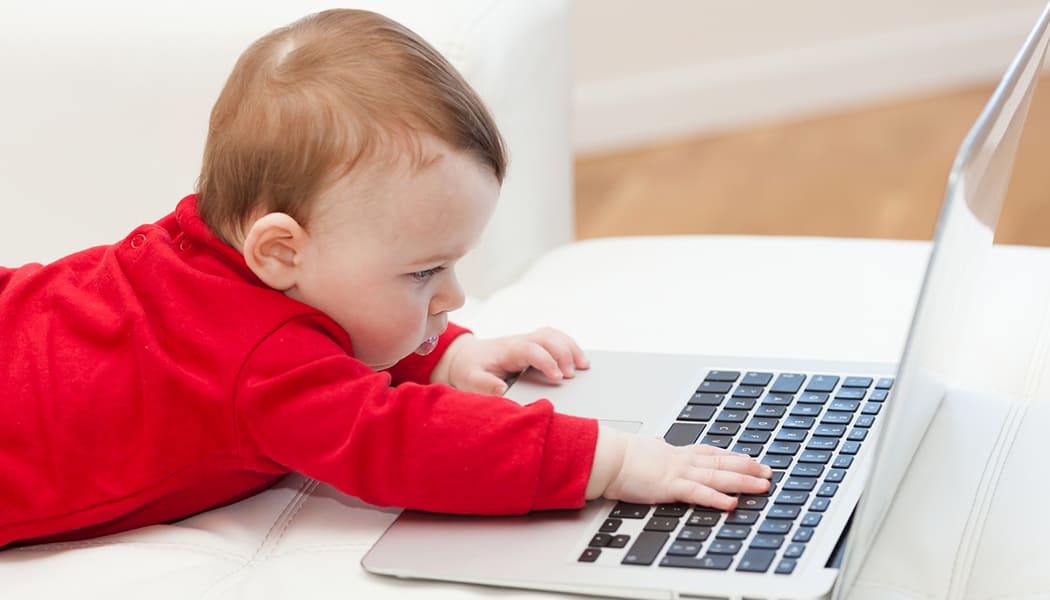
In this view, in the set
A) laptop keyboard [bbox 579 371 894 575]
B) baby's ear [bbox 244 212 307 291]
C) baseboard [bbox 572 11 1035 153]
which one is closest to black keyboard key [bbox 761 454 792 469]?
laptop keyboard [bbox 579 371 894 575]

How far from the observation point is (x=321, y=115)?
89 centimetres

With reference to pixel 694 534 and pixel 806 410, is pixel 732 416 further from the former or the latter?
pixel 694 534

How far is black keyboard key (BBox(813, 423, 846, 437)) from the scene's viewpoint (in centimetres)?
94

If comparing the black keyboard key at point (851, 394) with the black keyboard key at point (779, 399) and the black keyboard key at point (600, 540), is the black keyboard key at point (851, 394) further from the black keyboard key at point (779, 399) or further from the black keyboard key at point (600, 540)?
the black keyboard key at point (600, 540)

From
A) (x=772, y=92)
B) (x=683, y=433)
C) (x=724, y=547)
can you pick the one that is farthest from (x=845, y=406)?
(x=772, y=92)

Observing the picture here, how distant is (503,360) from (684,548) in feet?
1.07

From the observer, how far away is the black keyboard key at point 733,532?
0.81 m

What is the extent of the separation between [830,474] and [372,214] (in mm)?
349

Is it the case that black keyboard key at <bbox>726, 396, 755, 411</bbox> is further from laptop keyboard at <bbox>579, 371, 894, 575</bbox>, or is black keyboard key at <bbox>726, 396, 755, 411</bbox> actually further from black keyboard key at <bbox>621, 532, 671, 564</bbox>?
black keyboard key at <bbox>621, 532, 671, 564</bbox>

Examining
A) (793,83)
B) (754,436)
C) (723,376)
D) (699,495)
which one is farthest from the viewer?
(793,83)

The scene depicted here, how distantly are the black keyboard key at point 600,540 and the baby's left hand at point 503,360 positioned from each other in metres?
0.25

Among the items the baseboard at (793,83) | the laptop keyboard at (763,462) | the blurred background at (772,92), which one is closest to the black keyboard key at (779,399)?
the laptop keyboard at (763,462)

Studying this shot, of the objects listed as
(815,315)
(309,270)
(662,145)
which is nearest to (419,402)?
(309,270)

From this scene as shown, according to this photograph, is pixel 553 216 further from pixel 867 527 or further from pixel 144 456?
pixel 867 527
